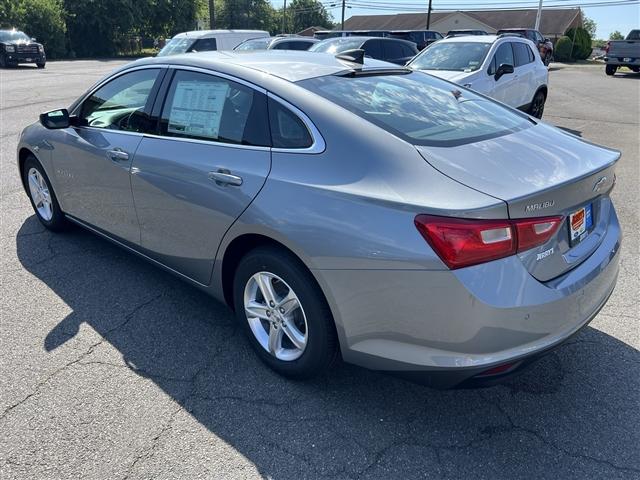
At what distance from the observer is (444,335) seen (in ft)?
7.32

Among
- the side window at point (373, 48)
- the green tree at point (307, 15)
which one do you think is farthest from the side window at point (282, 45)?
the green tree at point (307, 15)

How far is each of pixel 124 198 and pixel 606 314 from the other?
337cm

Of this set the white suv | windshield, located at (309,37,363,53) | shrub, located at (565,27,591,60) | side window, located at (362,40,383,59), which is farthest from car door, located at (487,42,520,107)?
shrub, located at (565,27,591,60)

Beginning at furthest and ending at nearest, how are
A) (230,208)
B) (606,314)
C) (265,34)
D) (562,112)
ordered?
(265,34) < (562,112) < (606,314) < (230,208)

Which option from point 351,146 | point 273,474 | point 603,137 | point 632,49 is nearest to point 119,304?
point 273,474

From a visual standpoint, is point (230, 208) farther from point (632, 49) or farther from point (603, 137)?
point (632, 49)

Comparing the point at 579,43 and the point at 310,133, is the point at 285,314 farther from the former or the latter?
the point at 579,43

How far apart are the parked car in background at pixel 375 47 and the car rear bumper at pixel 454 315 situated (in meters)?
10.6

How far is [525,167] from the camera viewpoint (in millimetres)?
2457

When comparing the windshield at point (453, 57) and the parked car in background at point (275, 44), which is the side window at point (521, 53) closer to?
the windshield at point (453, 57)

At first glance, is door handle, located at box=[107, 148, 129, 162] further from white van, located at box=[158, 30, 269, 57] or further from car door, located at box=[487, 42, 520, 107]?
white van, located at box=[158, 30, 269, 57]

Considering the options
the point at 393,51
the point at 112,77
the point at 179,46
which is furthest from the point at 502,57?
the point at 179,46

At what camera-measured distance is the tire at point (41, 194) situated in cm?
468

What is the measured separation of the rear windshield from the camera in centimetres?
271
